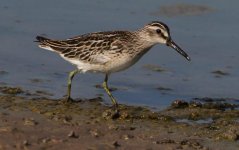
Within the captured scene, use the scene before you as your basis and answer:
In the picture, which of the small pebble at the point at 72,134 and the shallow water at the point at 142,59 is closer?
the small pebble at the point at 72,134

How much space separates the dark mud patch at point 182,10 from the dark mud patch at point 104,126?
427 centimetres

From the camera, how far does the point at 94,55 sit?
12438mm

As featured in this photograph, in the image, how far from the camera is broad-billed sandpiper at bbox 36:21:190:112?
12375mm

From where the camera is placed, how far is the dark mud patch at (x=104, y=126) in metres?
9.98

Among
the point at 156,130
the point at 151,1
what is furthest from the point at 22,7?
the point at 156,130

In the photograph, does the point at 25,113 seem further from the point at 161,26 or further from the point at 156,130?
the point at 161,26

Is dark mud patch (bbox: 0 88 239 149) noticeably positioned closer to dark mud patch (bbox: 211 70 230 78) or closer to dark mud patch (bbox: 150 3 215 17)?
dark mud patch (bbox: 211 70 230 78)

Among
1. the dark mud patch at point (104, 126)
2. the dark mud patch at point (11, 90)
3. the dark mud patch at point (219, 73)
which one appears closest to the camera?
the dark mud patch at point (104, 126)

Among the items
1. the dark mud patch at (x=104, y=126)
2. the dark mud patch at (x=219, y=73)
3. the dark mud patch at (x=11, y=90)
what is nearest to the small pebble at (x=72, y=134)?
the dark mud patch at (x=104, y=126)

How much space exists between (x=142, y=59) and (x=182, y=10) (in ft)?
7.72

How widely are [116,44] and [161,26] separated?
80 centimetres

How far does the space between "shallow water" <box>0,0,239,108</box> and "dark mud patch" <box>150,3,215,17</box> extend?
0.03 metres

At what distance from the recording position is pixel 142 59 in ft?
48.9

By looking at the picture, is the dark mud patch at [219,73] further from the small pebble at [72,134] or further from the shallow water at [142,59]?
the small pebble at [72,134]
